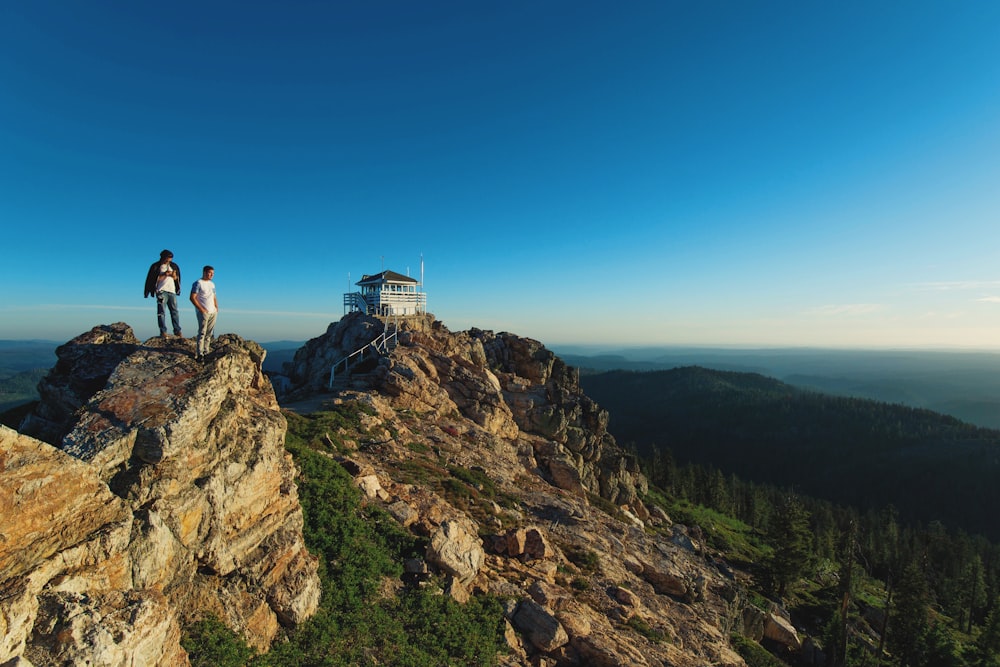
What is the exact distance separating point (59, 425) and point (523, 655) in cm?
1337

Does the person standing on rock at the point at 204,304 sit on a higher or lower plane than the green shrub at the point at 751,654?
higher

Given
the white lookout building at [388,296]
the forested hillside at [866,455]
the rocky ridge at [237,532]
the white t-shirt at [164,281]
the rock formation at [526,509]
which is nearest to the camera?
the rocky ridge at [237,532]

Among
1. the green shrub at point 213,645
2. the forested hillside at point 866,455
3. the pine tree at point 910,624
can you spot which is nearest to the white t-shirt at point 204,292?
the green shrub at point 213,645

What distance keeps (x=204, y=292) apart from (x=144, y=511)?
559cm

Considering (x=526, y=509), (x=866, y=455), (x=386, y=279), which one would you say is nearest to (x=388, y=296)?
(x=386, y=279)

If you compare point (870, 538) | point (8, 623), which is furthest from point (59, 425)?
point (870, 538)

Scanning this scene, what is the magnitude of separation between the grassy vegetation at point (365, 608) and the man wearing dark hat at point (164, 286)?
259 inches

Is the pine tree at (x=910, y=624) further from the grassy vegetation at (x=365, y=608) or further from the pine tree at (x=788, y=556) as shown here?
the grassy vegetation at (x=365, y=608)

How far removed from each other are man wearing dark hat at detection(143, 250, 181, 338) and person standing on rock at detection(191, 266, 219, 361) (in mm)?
1112

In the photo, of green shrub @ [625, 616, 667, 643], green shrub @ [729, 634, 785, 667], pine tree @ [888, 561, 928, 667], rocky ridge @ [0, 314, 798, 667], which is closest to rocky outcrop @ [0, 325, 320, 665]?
rocky ridge @ [0, 314, 798, 667]

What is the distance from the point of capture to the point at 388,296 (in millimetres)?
45812

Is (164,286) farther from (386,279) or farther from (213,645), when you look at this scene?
(386,279)

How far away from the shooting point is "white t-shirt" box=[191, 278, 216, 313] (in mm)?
11453

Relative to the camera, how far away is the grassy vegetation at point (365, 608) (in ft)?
34.1
